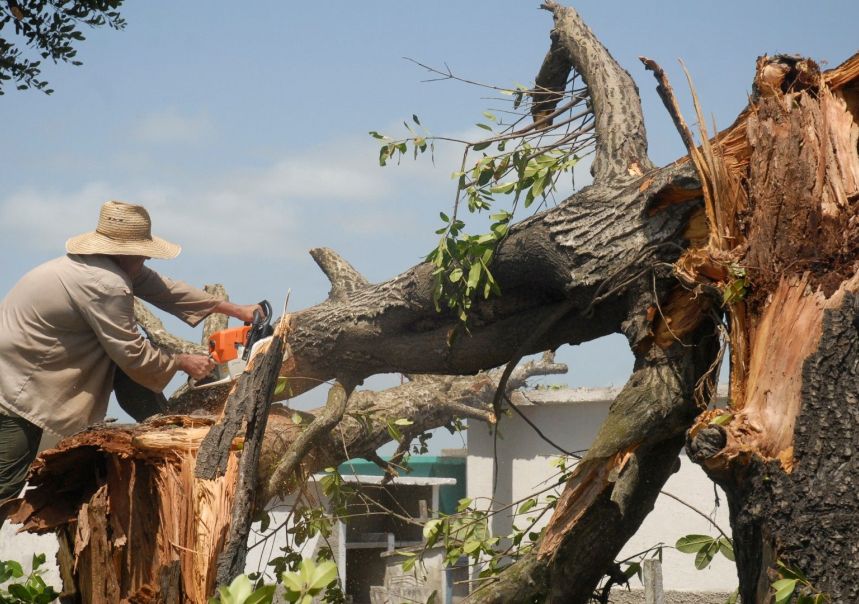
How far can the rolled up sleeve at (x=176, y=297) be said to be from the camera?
530 centimetres

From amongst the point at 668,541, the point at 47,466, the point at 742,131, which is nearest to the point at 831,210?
the point at 742,131

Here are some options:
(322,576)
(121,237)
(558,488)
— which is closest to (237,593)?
(322,576)

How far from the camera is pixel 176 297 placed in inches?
211

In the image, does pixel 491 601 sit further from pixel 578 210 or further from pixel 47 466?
pixel 47 466

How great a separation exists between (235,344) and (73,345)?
86 centimetres

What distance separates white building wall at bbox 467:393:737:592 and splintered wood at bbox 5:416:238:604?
205 inches

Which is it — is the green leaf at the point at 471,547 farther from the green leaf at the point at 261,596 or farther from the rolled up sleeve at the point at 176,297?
the rolled up sleeve at the point at 176,297

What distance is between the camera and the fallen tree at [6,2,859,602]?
2650 millimetres

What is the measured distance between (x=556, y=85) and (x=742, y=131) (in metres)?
2.36

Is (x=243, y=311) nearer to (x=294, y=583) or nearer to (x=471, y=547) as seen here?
(x=471, y=547)

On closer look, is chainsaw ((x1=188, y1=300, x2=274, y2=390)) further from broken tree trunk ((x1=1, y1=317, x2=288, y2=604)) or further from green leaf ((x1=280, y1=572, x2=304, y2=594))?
green leaf ((x1=280, y1=572, x2=304, y2=594))

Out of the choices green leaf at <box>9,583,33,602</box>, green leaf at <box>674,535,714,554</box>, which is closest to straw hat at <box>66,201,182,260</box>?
green leaf at <box>9,583,33,602</box>

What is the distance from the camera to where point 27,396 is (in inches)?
187

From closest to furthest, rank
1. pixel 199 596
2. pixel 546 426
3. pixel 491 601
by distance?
pixel 491 601, pixel 199 596, pixel 546 426
